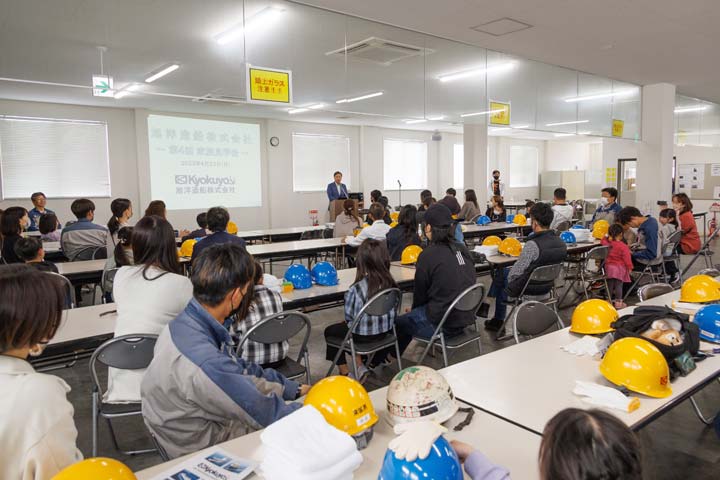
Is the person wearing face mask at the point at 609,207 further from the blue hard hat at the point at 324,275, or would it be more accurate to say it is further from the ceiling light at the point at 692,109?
the blue hard hat at the point at 324,275

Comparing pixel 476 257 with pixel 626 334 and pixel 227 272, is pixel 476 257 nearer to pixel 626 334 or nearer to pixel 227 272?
pixel 626 334

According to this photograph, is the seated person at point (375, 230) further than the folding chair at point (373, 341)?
Yes

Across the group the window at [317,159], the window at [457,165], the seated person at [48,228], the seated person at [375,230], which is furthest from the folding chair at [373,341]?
the window at [457,165]

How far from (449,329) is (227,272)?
2033 millimetres

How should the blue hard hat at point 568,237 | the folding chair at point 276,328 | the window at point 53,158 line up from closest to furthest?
the folding chair at point 276,328
the blue hard hat at point 568,237
the window at point 53,158

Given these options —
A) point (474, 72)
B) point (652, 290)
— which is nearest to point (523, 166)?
point (474, 72)

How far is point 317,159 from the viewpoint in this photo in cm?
1341

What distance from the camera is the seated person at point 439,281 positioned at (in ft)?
10.7

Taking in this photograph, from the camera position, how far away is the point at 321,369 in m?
3.96

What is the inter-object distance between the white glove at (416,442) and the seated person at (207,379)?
0.59 m

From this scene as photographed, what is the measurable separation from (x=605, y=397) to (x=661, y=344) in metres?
0.42

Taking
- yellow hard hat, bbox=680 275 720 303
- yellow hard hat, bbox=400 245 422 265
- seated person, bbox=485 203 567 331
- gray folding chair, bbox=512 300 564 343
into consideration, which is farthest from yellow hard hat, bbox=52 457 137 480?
yellow hard hat, bbox=400 245 422 265

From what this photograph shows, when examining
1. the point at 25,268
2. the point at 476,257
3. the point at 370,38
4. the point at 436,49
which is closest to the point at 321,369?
the point at 476,257

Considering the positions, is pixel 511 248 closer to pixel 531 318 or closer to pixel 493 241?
pixel 493 241
